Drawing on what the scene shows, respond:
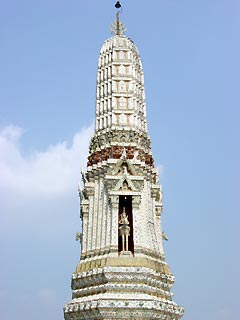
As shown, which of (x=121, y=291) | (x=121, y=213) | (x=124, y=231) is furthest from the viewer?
(x=121, y=213)

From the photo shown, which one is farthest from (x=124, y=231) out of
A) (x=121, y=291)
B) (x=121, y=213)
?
(x=121, y=291)

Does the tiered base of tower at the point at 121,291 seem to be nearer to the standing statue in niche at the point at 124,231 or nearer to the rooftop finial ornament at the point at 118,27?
the standing statue in niche at the point at 124,231

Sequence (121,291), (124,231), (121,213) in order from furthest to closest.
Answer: (121,213) < (124,231) < (121,291)

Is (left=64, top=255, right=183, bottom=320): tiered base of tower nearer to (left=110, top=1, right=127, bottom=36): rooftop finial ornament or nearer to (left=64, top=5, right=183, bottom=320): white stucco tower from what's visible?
(left=64, top=5, right=183, bottom=320): white stucco tower

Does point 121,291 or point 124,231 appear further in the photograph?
point 124,231

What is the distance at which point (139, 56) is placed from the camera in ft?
103

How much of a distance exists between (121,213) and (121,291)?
4.47m

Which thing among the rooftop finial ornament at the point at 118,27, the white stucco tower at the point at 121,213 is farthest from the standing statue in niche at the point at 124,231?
the rooftop finial ornament at the point at 118,27

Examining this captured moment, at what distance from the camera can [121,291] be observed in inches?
908

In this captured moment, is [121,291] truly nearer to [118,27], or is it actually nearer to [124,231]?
[124,231]

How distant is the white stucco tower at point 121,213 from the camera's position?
23.1 m

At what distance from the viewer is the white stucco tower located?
75.8 feet

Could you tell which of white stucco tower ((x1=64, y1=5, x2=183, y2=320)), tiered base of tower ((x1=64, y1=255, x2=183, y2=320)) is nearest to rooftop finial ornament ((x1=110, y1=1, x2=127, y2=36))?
white stucco tower ((x1=64, y1=5, x2=183, y2=320))

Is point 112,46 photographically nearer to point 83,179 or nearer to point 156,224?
point 83,179
